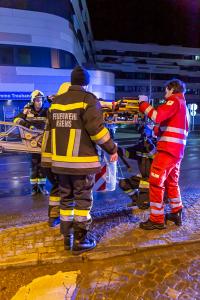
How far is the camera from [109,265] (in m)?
3.51

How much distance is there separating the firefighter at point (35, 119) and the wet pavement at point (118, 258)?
1456 mm

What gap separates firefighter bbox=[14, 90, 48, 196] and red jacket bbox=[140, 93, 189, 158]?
2.63 metres

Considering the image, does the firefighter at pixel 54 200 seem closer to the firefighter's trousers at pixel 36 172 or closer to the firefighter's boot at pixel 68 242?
the firefighter's boot at pixel 68 242

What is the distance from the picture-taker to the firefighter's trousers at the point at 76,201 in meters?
3.62

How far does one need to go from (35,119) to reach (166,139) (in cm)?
279

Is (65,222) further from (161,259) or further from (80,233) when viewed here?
(161,259)

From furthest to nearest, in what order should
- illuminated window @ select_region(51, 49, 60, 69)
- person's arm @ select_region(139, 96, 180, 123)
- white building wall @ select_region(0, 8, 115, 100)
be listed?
illuminated window @ select_region(51, 49, 60, 69) < white building wall @ select_region(0, 8, 115, 100) < person's arm @ select_region(139, 96, 180, 123)

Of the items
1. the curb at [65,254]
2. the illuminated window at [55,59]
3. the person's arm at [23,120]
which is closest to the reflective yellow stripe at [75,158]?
the curb at [65,254]

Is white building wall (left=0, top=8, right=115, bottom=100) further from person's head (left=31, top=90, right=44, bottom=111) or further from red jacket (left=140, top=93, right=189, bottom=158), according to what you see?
red jacket (left=140, top=93, right=189, bottom=158)

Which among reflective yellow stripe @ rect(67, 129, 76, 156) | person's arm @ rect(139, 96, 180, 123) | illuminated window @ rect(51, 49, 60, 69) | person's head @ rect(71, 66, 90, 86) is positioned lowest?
reflective yellow stripe @ rect(67, 129, 76, 156)

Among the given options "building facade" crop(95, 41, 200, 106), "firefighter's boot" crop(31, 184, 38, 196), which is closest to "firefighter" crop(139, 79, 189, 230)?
"firefighter's boot" crop(31, 184, 38, 196)

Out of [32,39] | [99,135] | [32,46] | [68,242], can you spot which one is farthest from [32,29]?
[68,242]

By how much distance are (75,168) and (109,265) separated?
44.2 inches

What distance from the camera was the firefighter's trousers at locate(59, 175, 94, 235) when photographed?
11.9ft
